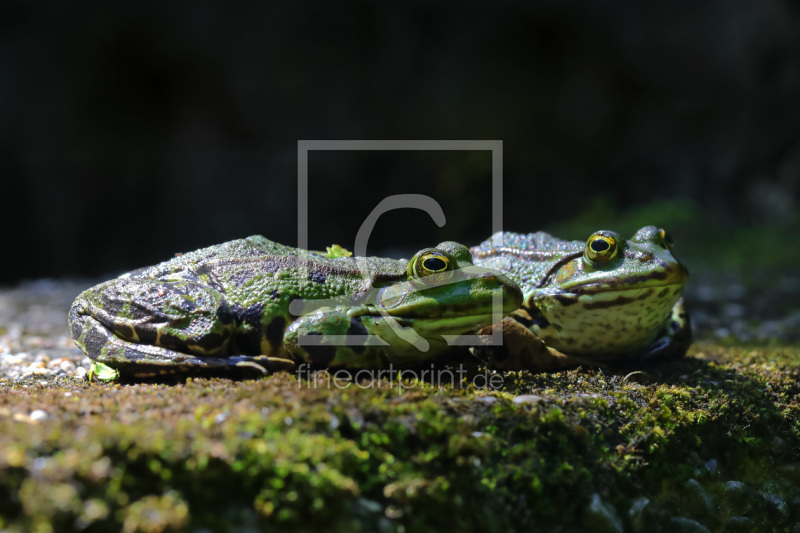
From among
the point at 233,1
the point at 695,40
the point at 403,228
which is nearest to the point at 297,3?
the point at 233,1

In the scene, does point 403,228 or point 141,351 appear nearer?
point 141,351

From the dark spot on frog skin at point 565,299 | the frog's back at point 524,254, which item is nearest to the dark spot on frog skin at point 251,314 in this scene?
the frog's back at point 524,254

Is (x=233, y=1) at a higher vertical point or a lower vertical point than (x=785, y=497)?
higher

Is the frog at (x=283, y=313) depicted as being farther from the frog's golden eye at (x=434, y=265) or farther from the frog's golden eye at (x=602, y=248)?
the frog's golden eye at (x=602, y=248)

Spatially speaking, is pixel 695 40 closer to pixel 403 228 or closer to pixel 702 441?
pixel 403 228

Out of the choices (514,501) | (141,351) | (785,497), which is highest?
(141,351)

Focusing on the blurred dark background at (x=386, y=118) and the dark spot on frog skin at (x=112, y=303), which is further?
the blurred dark background at (x=386, y=118)

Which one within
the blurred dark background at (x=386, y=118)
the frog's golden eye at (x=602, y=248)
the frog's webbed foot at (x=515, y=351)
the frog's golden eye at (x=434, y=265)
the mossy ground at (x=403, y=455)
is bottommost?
the mossy ground at (x=403, y=455)
